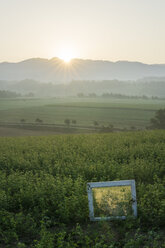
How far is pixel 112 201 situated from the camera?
7484 mm

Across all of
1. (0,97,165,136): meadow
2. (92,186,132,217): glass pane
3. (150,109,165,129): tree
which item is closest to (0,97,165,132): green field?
(0,97,165,136): meadow

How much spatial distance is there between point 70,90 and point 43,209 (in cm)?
14591

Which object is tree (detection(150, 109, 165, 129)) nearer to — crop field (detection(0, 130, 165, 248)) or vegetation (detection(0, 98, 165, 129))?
vegetation (detection(0, 98, 165, 129))

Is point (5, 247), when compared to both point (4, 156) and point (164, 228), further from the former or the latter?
point (4, 156)

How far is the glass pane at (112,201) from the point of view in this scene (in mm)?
7246

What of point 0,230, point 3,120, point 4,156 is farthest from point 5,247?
point 3,120

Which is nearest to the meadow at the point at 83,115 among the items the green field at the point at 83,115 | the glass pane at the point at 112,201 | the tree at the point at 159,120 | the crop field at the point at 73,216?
the green field at the point at 83,115

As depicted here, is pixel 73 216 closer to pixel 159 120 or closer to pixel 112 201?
pixel 112 201

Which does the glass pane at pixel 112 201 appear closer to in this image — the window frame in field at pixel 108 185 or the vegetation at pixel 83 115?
the window frame in field at pixel 108 185

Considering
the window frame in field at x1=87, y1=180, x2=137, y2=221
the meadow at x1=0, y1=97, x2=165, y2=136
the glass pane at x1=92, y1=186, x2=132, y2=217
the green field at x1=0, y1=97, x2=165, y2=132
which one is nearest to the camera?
the window frame in field at x1=87, y1=180, x2=137, y2=221

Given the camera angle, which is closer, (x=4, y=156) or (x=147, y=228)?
(x=147, y=228)

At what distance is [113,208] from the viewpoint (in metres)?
7.53

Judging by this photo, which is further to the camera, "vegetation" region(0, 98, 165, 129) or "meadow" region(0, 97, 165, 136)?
"vegetation" region(0, 98, 165, 129)

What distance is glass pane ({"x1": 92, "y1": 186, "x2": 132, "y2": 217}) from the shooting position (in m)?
7.25
